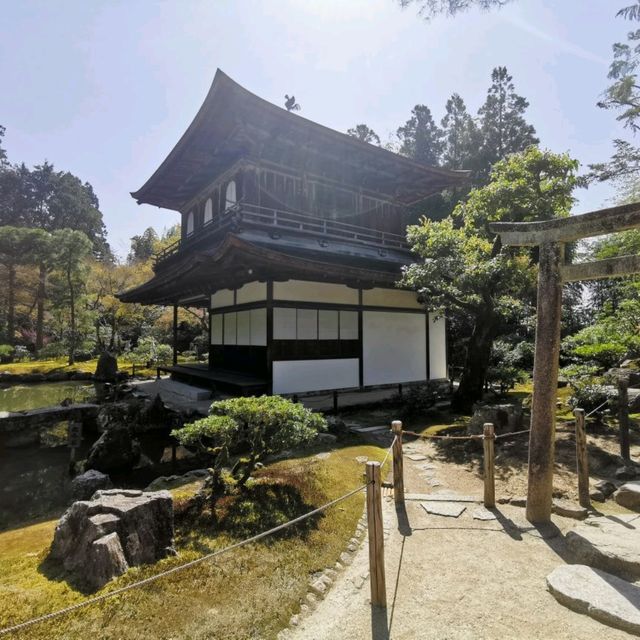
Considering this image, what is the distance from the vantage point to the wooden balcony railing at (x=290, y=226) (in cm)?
1145

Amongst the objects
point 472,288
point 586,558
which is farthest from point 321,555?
point 472,288

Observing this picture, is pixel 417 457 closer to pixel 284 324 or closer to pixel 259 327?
pixel 284 324

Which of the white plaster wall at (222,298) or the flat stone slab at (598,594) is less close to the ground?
the white plaster wall at (222,298)

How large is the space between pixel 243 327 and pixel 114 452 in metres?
5.89

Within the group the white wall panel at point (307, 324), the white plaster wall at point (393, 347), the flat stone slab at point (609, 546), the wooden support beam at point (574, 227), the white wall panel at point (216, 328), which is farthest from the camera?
the white wall panel at point (216, 328)

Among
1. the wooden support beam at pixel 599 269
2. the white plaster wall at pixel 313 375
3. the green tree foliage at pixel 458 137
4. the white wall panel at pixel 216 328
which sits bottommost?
the white plaster wall at pixel 313 375

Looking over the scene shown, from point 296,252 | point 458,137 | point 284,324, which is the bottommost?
point 284,324

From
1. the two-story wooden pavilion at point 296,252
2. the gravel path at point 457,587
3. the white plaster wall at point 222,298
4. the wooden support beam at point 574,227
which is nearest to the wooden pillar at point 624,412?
the gravel path at point 457,587

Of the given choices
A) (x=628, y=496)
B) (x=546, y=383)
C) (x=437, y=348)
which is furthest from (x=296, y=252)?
(x=628, y=496)

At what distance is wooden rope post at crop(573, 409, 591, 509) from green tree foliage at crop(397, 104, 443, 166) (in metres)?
36.6

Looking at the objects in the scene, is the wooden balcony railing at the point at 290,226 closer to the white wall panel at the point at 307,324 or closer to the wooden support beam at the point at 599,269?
the white wall panel at the point at 307,324

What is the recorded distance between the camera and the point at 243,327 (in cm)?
1272

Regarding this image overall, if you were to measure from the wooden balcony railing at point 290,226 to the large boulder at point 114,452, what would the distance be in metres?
6.34

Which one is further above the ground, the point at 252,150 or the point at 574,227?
the point at 252,150
